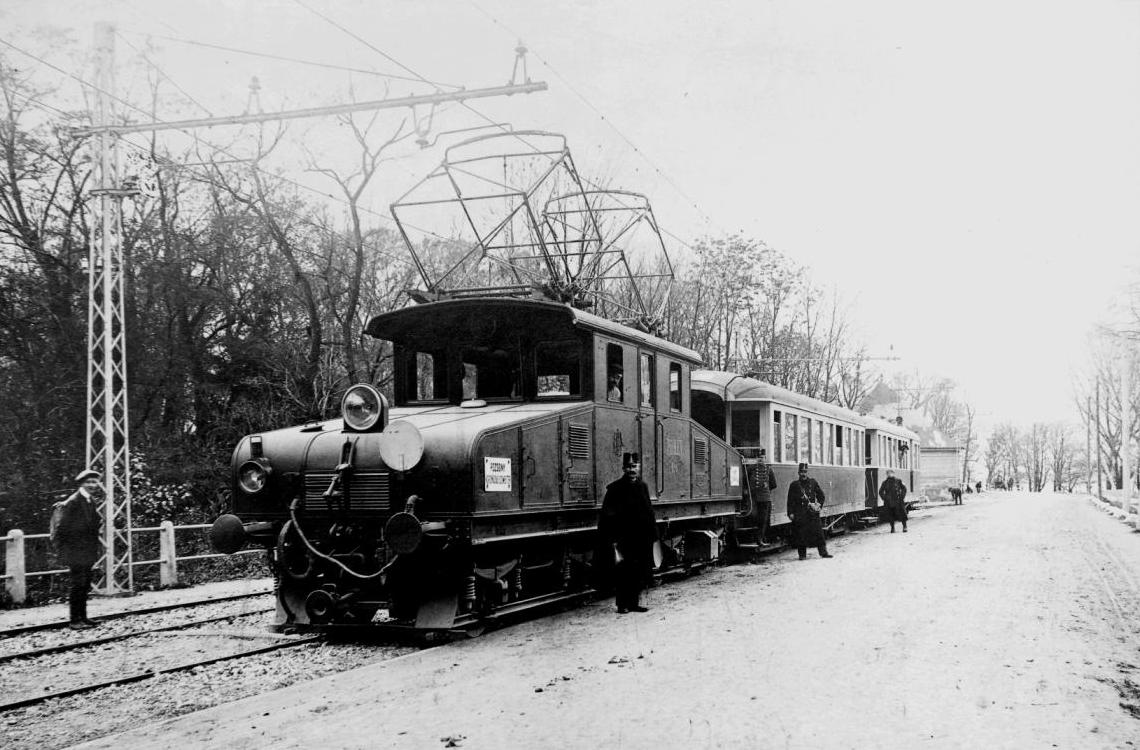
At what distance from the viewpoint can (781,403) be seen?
18016 mm

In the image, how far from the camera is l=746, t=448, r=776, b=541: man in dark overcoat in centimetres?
1634

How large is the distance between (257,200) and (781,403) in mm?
13657

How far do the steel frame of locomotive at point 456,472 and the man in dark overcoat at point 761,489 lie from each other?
4945 millimetres

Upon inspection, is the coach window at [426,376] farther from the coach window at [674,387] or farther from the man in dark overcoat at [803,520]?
the man in dark overcoat at [803,520]

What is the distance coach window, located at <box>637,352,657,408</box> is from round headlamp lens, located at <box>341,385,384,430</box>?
373 centimetres

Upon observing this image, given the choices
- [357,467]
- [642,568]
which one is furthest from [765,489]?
[357,467]

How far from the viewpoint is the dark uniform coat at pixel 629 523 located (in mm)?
10164

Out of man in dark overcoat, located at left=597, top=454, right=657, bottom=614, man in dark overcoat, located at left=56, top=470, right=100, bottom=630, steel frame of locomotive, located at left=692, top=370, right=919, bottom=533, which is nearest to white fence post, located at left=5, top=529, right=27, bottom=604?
man in dark overcoat, located at left=56, top=470, right=100, bottom=630

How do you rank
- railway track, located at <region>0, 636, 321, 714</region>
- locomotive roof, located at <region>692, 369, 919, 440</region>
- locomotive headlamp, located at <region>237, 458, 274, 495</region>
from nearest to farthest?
railway track, located at <region>0, 636, 321, 714</region>
locomotive headlamp, located at <region>237, 458, 274, 495</region>
locomotive roof, located at <region>692, 369, 919, 440</region>

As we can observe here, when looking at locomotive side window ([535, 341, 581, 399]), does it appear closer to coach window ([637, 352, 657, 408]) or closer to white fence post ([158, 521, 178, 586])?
coach window ([637, 352, 657, 408])

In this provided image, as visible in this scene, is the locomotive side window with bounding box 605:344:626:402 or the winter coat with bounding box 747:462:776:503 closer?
the locomotive side window with bounding box 605:344:626:402

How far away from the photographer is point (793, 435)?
18.8 meters

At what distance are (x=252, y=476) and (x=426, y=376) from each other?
2.23 meters

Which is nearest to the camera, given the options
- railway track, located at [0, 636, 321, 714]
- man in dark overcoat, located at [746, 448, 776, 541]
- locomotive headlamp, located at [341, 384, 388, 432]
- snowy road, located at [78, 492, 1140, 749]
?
snowy road, located at [78, 492, 1140, 749]
